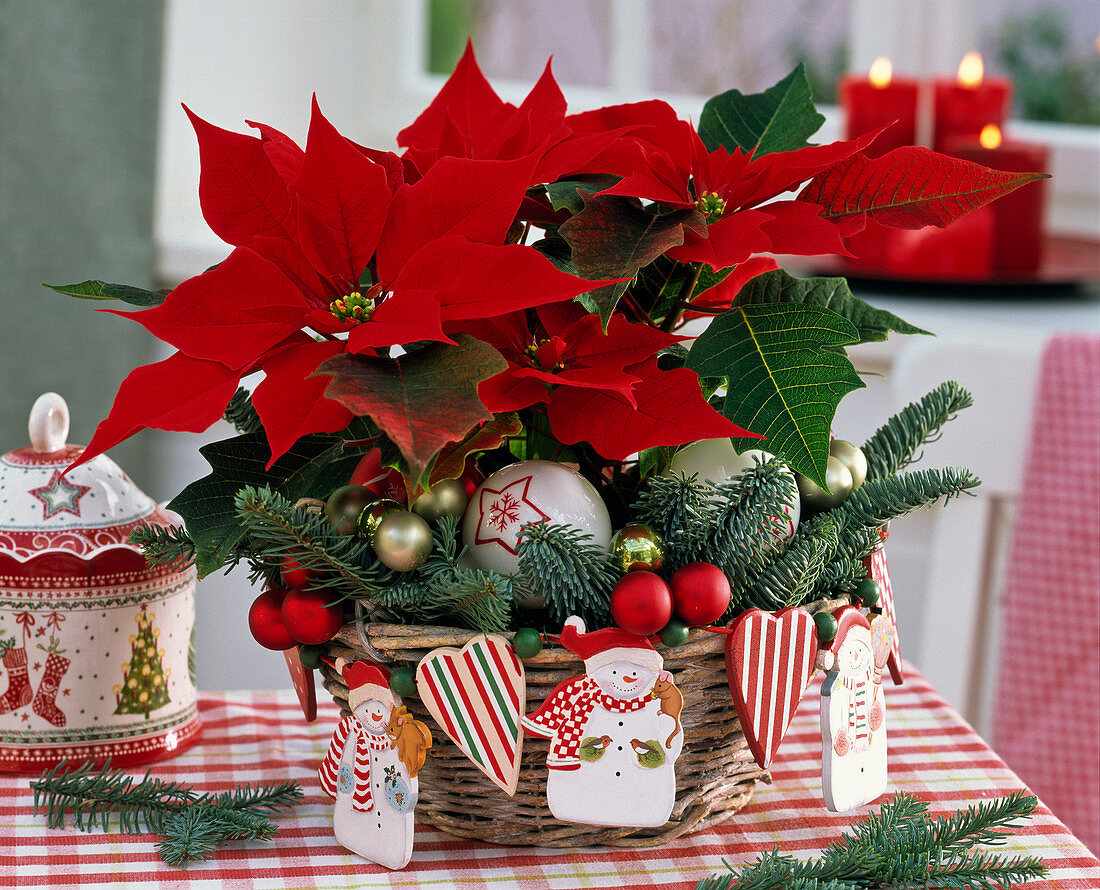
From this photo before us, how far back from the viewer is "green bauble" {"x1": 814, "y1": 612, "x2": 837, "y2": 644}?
536 millimetres

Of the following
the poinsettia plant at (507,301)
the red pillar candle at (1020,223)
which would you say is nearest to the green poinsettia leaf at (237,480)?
the poinsettia plant at (507,301)

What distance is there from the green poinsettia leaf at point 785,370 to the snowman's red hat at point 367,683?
18cm

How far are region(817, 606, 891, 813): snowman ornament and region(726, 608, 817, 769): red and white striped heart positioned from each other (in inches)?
0.8

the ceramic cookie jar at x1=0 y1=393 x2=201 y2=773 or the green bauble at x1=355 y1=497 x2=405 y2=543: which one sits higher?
the green bauble at x1=355 y1=497 x2=405 y2=543

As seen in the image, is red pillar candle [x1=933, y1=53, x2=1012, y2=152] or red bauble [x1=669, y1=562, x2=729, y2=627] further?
red pillar candle [x1=933, y1=53, x2=1012, y2=152]

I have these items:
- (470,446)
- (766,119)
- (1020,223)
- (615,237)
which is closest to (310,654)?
(470,446)

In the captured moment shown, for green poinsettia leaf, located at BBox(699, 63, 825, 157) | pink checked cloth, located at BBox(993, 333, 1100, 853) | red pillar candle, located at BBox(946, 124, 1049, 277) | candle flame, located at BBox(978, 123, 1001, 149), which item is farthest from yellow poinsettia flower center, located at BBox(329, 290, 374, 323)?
candle flame, located at BBox(978, 123, 1001, 149)

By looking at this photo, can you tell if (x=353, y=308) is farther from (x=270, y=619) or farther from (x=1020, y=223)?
(x=1020, y=223)

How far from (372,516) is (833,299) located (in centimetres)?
25

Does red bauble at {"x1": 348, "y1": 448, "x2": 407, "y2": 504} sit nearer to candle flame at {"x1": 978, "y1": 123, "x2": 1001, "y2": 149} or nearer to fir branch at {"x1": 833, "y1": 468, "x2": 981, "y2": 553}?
fir branch at {"x1": 833, "y1": 468, "x2": 981, "y2": 553}

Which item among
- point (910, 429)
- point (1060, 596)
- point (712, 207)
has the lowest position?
point (1060, 596)

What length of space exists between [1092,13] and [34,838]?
1.58 metres

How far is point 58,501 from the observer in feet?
2.02

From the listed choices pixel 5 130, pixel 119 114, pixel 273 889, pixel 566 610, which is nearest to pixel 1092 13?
pixel 119 114
